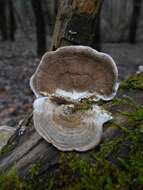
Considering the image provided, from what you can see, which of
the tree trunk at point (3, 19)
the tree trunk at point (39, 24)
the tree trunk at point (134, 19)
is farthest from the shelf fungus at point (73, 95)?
the tree trunk at point (3, 19)

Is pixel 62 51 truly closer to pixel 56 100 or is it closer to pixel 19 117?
pixel 56 100

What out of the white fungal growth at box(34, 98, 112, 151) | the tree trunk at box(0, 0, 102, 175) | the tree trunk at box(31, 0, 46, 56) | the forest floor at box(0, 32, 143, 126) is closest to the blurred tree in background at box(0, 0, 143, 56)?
the tree trunk at box(31, 0, 46, 56)

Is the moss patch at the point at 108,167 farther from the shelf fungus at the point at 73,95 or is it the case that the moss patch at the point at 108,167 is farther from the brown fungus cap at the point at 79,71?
the brown fungus cap at the point at 79,71

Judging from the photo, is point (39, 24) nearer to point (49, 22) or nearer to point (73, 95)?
point (49, 22)

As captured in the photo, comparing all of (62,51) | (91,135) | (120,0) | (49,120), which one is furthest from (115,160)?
(120,0)

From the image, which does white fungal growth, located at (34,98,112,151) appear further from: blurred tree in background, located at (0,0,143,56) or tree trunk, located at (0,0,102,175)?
blurred tree in background, located at (0,0,143,56)

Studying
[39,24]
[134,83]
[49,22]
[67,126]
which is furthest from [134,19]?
[67,126]
